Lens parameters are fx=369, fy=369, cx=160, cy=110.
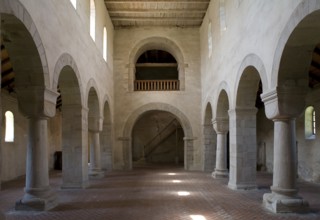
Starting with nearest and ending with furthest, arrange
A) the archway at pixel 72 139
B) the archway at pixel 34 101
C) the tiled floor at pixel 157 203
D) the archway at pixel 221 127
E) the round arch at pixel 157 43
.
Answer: the archway at pixel 34 101, the tiled floor at pixel 157 203, the archway at pixel 72 139, the archway at pixel 221 127, the round arch at pixel 157 43

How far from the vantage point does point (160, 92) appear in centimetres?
2134

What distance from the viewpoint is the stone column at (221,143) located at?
51.2ft

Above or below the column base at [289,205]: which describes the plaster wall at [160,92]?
above

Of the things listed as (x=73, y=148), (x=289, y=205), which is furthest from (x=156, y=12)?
(x=289, y=205)

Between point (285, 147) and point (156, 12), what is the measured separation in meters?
12.9

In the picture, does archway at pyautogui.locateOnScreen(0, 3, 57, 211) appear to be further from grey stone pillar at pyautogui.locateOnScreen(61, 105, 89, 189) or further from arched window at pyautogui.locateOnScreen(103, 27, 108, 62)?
arched window at pyautogui.locateOnScreen(103, 27, 108, 62)

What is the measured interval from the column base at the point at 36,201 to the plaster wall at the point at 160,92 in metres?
12.2

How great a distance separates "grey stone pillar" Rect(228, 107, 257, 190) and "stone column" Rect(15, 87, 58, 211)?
581 cm

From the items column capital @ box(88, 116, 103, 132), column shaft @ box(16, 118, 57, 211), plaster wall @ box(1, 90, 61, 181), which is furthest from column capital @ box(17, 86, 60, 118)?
column capital @ box(88, 116, 103, 132)

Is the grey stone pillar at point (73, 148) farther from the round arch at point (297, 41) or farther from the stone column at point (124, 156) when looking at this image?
the stone column at point (124, 156)

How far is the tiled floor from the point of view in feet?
26.3

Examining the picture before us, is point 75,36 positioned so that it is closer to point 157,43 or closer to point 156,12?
point 156,12

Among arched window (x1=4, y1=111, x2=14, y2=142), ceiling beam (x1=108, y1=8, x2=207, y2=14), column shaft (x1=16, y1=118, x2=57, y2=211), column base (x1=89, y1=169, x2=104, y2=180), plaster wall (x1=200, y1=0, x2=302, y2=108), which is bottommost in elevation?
column base (x1=89, y1=169, x2=104, y2=180)

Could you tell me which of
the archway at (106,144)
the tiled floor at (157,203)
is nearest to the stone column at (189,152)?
the archway at (106,144)
